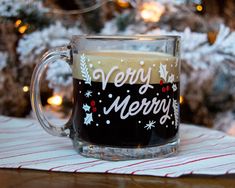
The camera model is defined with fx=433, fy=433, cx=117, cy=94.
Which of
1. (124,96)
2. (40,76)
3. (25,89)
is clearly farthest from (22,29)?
(124,96)

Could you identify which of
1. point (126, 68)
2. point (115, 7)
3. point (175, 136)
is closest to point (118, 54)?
point (126, 68)

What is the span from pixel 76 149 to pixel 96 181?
0.13 m

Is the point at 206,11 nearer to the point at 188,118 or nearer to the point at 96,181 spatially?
the point at 188,118

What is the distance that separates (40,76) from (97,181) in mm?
208

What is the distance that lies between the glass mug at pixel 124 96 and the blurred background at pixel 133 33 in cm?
36

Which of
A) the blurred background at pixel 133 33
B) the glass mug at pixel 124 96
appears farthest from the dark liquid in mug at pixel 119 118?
the blurred background at pixel 133 33

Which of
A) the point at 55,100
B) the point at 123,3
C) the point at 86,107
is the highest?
the point at 123,3

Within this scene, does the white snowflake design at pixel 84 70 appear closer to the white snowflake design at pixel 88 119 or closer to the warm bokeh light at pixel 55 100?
the white snowflake design at pixel 88 119

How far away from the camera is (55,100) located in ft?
3.26

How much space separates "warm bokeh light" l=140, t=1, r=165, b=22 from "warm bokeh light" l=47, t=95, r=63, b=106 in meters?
0.27

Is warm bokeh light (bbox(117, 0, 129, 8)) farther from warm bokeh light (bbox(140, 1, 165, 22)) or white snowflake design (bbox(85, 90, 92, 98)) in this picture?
white snowflake design (bbox(85, 90, 92, 98))

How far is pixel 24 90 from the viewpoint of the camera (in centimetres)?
99

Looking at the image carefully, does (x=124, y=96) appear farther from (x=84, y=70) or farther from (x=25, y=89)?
(x=25, y=89)

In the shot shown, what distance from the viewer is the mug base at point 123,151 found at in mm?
581
